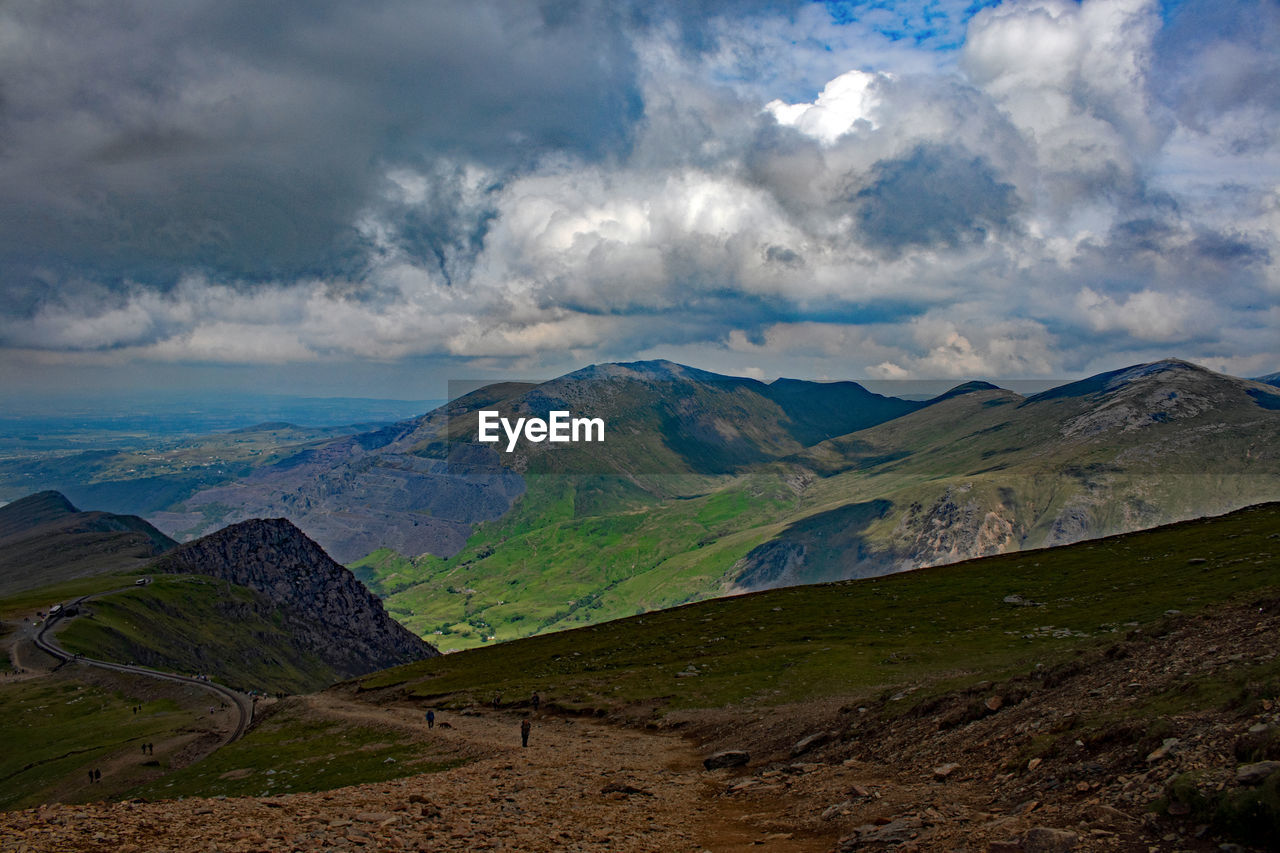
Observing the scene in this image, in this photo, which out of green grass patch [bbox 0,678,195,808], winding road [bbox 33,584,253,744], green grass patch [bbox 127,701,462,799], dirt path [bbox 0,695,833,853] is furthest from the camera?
winding road [bbox 33,584,253,744]

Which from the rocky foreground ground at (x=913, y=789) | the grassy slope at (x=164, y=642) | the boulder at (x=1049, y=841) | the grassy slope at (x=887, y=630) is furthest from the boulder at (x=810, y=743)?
the grassy slope at (x=164, y=642)

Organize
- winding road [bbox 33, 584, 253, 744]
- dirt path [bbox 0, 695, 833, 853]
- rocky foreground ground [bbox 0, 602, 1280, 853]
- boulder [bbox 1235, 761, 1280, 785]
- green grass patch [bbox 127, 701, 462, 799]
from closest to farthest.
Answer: boulder [bbox 1235, 761, 1280, 785], rocky foreground ground [bbox 0, 602, 1280, 853], dirt path [bbox 0, 695, 833, 853], green grass patch [bbox 127, 701, 462, 799], winding road [bbox 33, 584, 253, 744]

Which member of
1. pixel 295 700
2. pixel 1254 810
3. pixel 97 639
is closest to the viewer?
pixel 1254 810

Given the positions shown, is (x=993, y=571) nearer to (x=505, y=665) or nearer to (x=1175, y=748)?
(x=505, y=665)

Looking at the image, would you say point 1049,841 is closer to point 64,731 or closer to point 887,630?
point 887,630

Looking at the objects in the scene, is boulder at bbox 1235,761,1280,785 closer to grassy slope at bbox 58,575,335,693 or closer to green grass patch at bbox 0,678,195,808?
green grass patch at bbox 0,678,195,808

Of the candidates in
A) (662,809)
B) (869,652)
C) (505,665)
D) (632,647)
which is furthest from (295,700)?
(662,809)

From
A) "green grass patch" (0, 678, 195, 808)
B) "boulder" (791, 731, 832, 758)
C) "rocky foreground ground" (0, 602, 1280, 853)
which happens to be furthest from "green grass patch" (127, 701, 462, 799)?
"boulder" (791, 731, 832, 758)

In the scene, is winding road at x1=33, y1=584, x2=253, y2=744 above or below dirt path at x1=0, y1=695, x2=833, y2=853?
below
